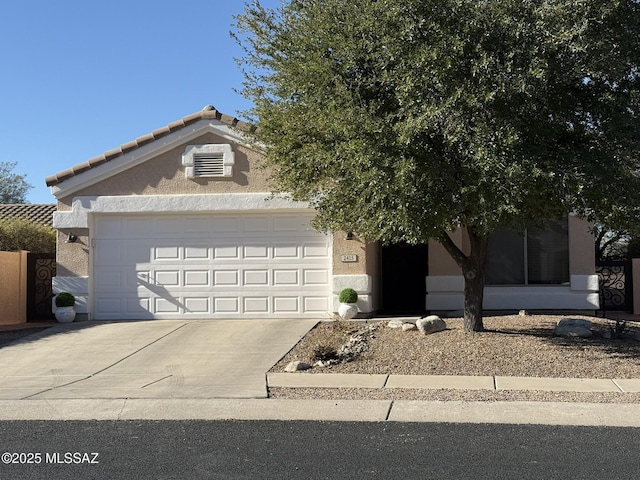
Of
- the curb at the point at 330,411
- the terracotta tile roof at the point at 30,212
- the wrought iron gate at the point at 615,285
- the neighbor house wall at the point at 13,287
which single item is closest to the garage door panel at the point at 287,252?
the neighbor house wall at the point at 13,287

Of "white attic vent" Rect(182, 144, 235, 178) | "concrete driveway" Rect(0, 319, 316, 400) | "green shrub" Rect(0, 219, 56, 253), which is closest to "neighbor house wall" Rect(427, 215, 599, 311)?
"concrete driveway" Rect(0, 319, 316, 400)

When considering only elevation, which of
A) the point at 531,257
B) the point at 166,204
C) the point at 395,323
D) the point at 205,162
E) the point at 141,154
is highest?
the point at 141,154

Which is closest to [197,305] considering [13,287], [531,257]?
[13,287]

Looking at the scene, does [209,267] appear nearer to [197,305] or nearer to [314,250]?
[197,305]

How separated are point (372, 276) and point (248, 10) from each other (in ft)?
20.9

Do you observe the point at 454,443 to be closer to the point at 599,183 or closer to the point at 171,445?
the point at 171,445

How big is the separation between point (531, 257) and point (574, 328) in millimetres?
3541

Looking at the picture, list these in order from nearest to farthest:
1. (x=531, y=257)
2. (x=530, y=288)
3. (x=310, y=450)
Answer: (x=310, y=450), (x=530, y=288), (x=531, y=257)

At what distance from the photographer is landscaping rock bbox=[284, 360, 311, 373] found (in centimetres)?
1016

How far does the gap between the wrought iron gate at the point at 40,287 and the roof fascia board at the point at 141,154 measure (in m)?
1.87

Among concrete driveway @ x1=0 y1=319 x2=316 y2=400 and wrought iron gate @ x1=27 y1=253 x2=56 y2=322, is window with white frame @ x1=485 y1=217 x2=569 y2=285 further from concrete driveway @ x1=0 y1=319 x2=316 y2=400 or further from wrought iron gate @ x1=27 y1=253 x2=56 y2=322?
wrought iron gate @ x1=27 y1=253 x2=56 y2=322

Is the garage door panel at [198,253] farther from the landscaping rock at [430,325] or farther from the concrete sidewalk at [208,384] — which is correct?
the landscaping rock at [430,325]

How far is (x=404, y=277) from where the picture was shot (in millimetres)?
16484

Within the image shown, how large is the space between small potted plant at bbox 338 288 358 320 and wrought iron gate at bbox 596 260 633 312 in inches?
233
